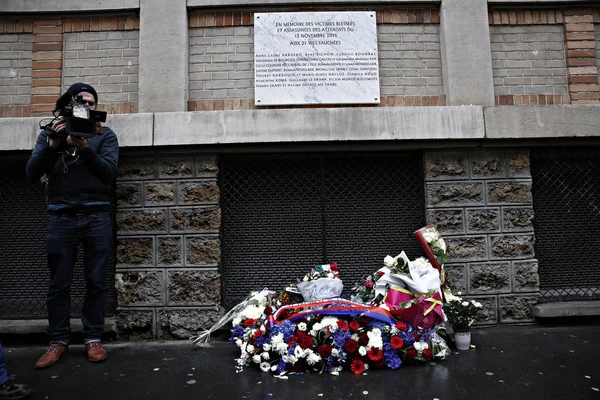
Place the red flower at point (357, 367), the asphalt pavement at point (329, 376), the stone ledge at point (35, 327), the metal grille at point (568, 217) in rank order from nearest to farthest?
the asphalt pavement at point (329, 376) < the red flower at point (357, 367) < the stone ledge at point (35, 327) < the metal grille at point (568, 217)

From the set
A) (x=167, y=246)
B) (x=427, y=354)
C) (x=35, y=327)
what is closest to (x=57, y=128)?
(x=167, y=246)

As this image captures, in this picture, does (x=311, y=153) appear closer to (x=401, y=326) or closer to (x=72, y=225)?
(x=401, y=326)

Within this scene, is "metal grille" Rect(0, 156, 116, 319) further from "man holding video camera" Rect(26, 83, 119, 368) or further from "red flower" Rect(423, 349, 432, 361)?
"red flower" Rect(423, 349, 432, 361)

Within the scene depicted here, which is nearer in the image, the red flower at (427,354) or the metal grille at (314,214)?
the red flower at (427,354)

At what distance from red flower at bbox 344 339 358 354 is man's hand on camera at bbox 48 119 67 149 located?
2.78m

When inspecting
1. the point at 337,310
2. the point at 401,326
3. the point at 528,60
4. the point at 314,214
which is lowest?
the point at 401,326

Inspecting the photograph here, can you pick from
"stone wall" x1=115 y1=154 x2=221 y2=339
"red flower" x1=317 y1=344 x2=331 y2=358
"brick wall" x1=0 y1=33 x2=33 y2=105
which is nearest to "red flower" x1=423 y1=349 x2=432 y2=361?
"red flower" x1=317 y1=344 x2=331 y2=358

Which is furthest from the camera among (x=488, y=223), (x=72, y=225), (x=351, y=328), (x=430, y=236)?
(x=488, y=223)

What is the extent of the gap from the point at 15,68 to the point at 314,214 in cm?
355

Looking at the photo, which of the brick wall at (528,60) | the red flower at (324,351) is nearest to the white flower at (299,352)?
the red flower at (324,351)

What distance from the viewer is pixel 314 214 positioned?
169 inches

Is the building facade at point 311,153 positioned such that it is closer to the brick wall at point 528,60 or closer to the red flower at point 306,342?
the brick wall at point 528,60

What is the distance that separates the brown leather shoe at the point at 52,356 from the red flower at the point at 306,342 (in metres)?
2.03

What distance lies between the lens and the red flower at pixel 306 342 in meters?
3.06
